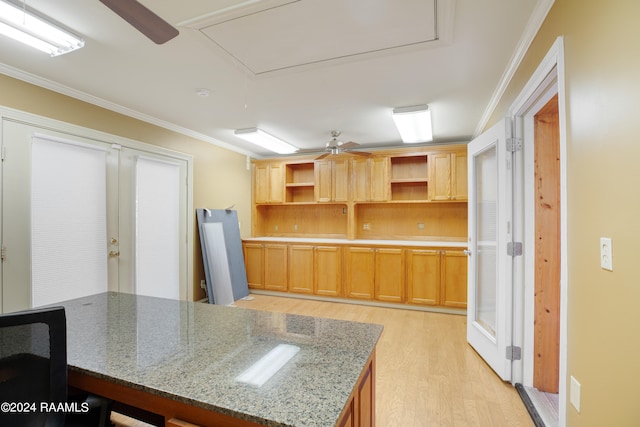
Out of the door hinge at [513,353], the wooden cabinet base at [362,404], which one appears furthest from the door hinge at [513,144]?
the wooden cabinet base at [362,404]

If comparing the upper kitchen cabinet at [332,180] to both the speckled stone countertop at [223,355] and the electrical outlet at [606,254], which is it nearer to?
the speckled stone countertop at [223,355]

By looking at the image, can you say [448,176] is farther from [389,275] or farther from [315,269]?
[315,269]

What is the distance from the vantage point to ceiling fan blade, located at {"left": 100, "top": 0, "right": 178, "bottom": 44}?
1.09 meters

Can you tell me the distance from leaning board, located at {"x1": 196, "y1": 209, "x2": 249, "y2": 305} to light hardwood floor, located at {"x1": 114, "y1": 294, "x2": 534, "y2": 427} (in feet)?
7.36

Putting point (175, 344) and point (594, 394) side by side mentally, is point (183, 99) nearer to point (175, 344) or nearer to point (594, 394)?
point (175, 344)

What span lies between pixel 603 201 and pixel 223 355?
1562 mm

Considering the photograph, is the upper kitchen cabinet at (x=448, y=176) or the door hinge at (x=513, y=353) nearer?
the door hinge at (x=513, y=353)

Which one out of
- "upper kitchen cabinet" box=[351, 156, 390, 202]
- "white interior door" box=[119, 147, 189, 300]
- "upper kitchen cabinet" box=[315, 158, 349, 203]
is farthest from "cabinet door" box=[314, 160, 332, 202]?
"white interior door" box=[119, 147, 189, 300]

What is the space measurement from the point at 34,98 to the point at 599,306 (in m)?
4.10

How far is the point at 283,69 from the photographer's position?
2383 mm

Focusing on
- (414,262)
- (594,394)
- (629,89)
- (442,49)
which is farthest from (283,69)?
(414,262)

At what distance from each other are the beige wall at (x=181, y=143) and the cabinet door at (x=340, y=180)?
5.42 feet

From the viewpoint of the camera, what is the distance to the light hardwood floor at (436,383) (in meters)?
1.97

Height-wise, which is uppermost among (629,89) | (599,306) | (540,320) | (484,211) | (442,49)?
(442,49)
